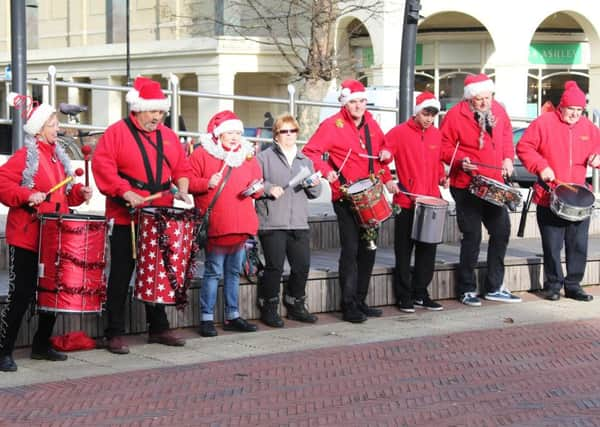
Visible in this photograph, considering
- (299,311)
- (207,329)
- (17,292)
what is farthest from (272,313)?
(17,292)

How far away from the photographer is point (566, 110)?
12.1 meters

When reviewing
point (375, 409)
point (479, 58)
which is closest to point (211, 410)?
point (375, 409)

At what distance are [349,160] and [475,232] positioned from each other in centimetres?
154

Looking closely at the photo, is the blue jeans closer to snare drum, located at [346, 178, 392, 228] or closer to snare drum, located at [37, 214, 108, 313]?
snare drum, located at [346, 178, 392, 228]

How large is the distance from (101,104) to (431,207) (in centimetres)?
2312

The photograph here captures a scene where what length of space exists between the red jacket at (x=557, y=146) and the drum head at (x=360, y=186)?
1915 millimetres

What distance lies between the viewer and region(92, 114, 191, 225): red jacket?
9367mm

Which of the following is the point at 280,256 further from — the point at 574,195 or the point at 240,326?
the point at 574,195

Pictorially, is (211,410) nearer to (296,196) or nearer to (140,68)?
(296,196)

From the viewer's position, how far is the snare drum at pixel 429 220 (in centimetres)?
1127

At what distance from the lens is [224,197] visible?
1021 centimetres

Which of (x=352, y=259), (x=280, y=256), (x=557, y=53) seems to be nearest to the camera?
(x=280, y=256)

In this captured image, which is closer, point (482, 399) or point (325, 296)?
point (482, 399)

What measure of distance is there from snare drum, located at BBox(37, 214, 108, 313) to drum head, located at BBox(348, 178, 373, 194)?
7.54 ft
